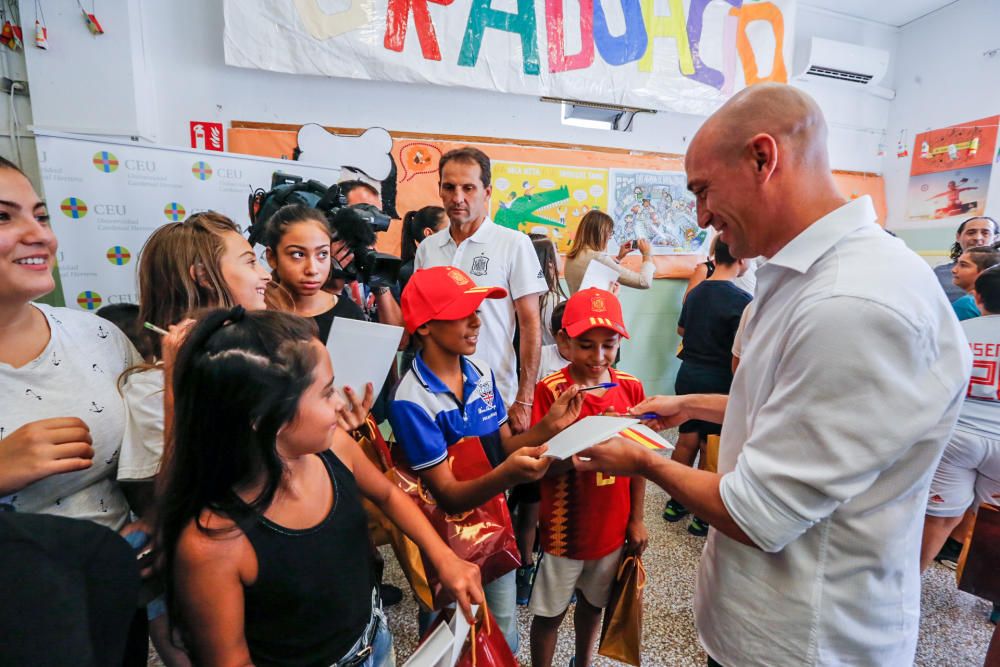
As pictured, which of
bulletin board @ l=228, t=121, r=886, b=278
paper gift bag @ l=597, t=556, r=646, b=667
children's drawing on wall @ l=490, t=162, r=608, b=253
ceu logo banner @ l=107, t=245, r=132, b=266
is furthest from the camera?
children's drawing on wall @ l=490, t=162, r=608, b=253

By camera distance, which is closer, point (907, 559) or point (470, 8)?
point (907, 559)

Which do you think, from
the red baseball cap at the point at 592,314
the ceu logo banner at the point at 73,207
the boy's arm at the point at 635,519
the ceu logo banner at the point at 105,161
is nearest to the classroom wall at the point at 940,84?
the red baseball cap at the point at 592,314

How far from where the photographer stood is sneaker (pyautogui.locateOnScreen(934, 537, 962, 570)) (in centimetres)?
216

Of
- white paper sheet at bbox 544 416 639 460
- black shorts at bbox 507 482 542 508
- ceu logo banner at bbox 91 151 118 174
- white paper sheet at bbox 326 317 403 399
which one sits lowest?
black shorts at bbox 507 482 542 508

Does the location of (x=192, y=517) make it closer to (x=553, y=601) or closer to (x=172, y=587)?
(x=172, y=587)

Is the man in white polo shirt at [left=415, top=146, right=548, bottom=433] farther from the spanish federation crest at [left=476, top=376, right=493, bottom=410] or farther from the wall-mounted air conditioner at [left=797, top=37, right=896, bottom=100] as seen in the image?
the wall-mounted air conditioner at [left=797, top=37, right=896, bottom=100]

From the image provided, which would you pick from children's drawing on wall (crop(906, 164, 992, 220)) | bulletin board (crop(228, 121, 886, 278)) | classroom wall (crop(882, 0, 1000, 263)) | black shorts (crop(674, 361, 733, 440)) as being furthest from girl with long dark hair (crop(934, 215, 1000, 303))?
black shorts (crop(674, 361, 733, 440))

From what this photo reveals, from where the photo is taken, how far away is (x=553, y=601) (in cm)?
129

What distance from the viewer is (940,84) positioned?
404 centimetres

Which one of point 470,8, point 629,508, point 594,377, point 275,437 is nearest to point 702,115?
point 470,8

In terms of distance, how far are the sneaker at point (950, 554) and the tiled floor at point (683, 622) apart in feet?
0.21

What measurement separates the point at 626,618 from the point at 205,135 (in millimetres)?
3316

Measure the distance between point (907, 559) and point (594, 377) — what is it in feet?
2.57

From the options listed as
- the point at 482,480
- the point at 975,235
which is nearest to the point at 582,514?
the point at 482,480
